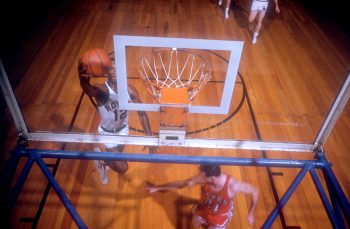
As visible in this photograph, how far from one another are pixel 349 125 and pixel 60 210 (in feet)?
15.9

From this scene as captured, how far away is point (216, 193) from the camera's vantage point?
9.89 feet

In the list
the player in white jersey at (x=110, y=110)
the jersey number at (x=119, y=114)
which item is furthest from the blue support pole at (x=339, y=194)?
the jersey number at (x=119, y=114)

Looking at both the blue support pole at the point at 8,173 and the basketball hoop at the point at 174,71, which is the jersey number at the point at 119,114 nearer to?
the basketball hoop at the point at 174,71

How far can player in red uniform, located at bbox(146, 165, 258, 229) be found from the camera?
2941 millimetres

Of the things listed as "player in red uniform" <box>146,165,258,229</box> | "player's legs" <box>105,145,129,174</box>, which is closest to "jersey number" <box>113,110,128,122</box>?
"player's legs" <box>105,145,129,174</box>

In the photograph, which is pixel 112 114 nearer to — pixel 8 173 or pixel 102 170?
pixel 102 170

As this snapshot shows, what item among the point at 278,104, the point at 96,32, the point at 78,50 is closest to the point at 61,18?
the point at 96,32

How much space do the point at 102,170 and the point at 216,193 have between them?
172 cm

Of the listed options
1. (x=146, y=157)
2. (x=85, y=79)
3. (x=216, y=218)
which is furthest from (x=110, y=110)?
(x=216, y=218)

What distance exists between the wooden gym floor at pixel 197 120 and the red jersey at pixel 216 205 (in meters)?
0.70

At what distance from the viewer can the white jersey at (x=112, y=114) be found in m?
3.63

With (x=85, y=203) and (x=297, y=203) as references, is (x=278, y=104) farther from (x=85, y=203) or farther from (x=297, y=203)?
(x=85, y=203)

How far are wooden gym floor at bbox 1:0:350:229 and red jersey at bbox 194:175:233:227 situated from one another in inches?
27.7

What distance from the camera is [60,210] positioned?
3834 millimetres
